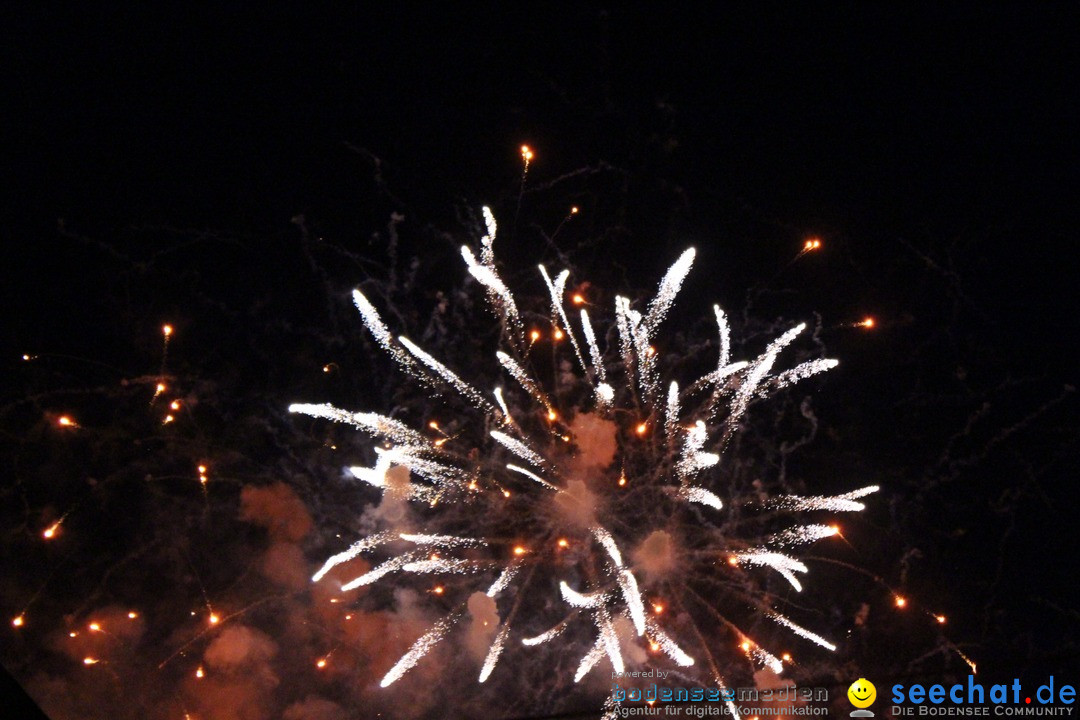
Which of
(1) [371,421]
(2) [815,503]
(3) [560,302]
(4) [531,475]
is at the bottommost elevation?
(4) [531,475]

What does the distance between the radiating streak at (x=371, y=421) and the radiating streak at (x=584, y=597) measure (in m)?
2.50

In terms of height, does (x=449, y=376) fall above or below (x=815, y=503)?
above

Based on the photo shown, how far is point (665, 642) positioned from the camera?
866 cm

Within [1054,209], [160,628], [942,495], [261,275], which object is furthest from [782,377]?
[160,628]

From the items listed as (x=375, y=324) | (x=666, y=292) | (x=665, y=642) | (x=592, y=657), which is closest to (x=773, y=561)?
(x=665, y=642)

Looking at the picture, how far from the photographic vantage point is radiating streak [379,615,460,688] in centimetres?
909

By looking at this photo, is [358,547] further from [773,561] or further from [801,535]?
[801,535]

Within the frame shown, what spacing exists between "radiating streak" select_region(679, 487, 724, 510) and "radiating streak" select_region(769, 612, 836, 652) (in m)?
1.97

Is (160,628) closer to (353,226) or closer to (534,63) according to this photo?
(353,226)

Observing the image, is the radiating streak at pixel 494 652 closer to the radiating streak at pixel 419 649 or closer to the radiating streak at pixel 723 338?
the radiating streak at pixel 419 649

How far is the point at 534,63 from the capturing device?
8.99m

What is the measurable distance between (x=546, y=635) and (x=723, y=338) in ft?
14.2

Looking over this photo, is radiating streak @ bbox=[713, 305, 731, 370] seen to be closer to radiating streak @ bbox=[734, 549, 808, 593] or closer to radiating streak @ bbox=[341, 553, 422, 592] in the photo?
radiating streak @ bbox=[734, 549, 808, 593]
